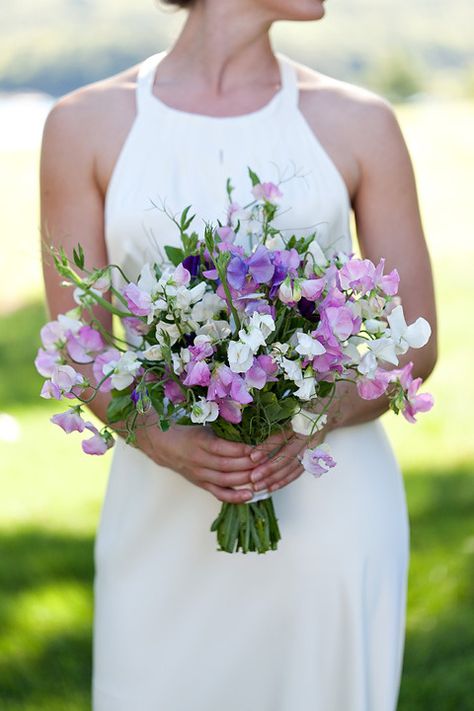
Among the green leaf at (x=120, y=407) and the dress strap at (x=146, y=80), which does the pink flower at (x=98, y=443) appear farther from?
the dress strap at (x=146, y=80)

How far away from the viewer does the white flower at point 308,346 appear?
2080mm

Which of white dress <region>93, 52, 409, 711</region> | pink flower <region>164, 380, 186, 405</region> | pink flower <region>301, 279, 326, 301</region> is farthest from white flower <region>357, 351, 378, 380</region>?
white dress <region>93, 52, 409, 711</region>

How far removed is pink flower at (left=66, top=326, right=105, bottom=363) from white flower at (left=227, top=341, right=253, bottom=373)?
0.38 metres

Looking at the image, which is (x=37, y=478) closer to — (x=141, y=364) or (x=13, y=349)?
(x=13, y=349)

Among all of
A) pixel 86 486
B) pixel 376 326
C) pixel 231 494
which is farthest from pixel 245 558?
pixel 86 486

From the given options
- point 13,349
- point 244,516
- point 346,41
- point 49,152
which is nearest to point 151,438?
point 244,516

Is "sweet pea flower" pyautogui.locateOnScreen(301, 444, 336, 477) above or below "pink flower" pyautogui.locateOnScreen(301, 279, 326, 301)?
below

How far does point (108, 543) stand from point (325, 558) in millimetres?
592

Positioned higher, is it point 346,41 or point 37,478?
point 37,478

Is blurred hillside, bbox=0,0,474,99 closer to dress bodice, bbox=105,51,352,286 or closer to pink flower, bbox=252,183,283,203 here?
dress bodice, bbox=105,51,352,286

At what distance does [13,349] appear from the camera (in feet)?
27.3

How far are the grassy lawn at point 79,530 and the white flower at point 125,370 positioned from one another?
1.65 ft

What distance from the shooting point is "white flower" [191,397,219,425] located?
2.18 m

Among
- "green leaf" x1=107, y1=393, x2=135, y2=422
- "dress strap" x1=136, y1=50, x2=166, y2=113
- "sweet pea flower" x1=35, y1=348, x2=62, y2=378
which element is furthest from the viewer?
"dress strap" x1=136, y1=50, x2=166, y2=113
